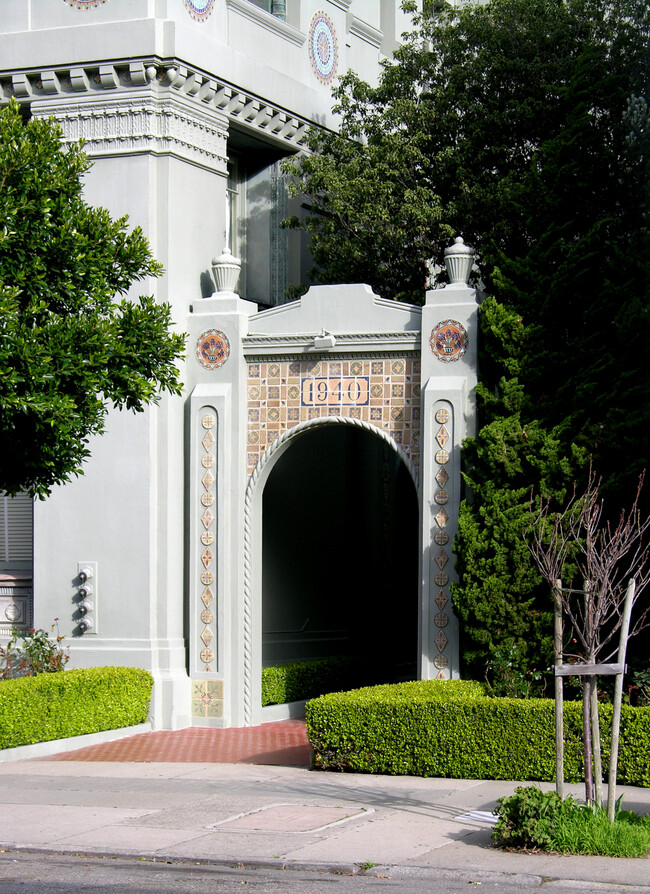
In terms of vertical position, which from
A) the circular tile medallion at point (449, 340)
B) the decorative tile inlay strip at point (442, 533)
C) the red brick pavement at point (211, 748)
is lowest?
the red brick pavement at point (211, 748)

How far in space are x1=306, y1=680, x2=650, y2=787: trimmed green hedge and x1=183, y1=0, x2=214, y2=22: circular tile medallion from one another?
965 cm

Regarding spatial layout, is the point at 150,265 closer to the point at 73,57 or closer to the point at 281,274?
the point at 73,57

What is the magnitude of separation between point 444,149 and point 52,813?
12.2 m

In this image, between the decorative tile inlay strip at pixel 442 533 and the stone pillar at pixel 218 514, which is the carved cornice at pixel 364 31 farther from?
the decorative tile inlay strip at pixel 442 533

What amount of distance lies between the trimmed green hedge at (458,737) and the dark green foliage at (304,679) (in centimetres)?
437

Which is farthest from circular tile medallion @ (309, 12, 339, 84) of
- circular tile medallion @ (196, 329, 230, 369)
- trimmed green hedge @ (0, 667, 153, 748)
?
trimmed green hedge @ (0, 667, 153, 748)

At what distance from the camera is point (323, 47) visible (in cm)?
2084

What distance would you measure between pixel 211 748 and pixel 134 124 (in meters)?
8.17

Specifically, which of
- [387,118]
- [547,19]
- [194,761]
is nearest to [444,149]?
[387,118]

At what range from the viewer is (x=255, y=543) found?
1698 centimetres

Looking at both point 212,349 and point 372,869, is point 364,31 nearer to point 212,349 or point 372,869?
point 212,349

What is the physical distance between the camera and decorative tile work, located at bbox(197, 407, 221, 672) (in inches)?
665

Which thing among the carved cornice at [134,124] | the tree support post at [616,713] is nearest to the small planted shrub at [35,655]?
the carved cornice at [134,124]

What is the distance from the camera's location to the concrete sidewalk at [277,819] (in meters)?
9.27
